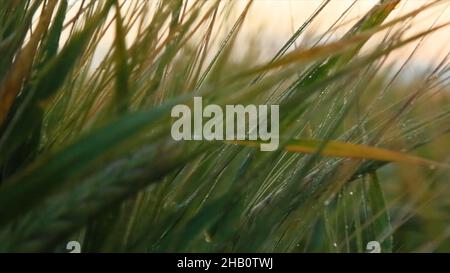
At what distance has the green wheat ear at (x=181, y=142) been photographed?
807 millimetres

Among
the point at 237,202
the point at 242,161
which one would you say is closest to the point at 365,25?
the point at 242,161

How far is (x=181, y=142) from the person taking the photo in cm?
89

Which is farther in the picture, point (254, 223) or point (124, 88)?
point (254, 223)

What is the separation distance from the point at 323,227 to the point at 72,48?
489mm

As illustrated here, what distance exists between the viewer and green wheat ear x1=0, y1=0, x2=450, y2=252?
0.81m

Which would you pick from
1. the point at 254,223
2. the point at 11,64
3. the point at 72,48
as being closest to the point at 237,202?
the point at 254,223

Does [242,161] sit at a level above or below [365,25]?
below

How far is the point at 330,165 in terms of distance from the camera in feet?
3.72

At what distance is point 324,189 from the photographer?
1.05 m
